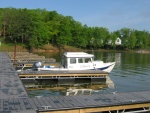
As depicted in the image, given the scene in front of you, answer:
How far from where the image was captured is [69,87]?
838 inches

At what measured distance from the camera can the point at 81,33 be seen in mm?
86688

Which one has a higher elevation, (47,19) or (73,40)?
(47,19)

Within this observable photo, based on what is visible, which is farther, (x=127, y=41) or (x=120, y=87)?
(x=127, y=41)

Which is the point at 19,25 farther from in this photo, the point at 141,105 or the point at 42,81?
the point at 141,105

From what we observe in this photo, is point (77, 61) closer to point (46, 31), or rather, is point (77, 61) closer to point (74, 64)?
point (74, 64)

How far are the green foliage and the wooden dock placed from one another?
57925 mm

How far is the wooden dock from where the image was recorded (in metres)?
10.3

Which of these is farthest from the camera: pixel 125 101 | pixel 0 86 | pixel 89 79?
pixel 89 79

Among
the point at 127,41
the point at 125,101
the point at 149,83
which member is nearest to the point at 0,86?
the point at 125,101

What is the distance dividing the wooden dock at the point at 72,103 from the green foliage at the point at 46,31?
57925 millimetres

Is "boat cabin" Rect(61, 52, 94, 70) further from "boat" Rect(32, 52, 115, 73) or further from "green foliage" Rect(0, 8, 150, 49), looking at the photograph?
"green foliage" Rect(0, 8, 150, 49)

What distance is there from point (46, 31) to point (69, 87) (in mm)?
55251

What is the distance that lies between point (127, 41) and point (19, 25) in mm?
49593

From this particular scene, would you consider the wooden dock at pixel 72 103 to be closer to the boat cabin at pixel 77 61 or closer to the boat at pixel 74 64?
the boat at pixel 74 64
